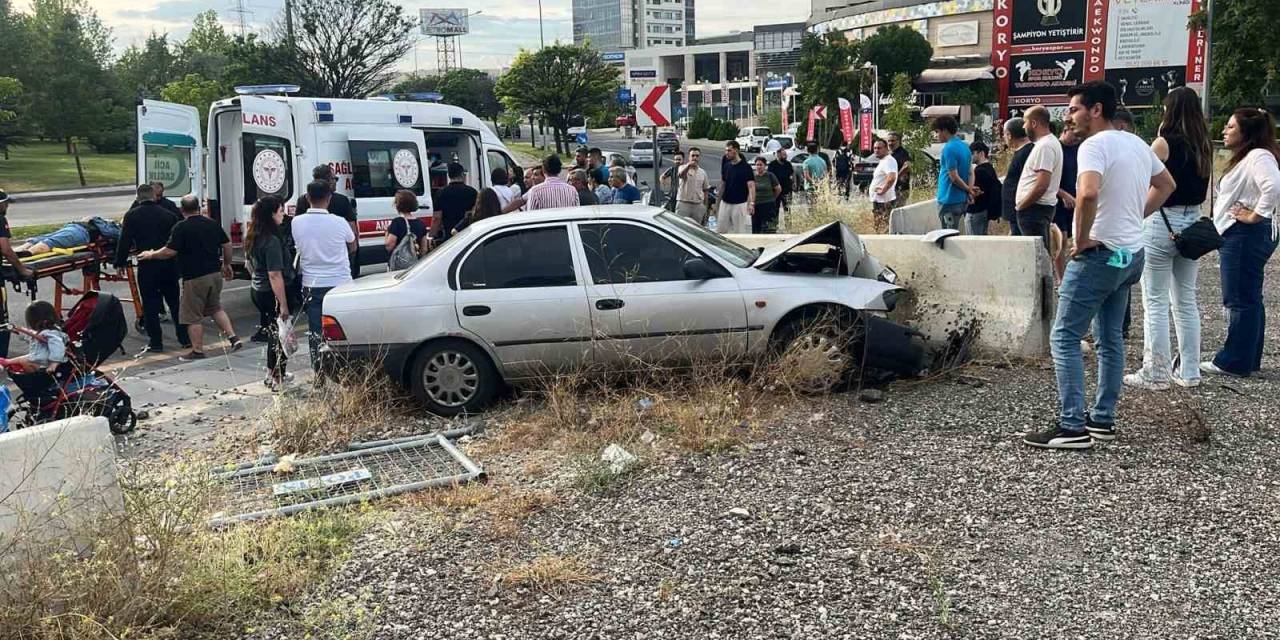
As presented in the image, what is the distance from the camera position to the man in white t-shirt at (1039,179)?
277 inches

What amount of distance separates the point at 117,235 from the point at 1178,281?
9841 millimetres

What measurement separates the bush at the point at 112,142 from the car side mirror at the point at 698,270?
54.9 meters

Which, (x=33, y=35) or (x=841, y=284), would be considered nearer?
(x=841, y=284)

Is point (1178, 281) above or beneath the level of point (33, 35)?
beneath

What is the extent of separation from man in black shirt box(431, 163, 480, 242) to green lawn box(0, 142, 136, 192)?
3321 cm

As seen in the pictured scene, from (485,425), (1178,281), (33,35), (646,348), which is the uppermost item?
(33,35)

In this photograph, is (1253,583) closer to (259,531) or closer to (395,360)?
(259,531)

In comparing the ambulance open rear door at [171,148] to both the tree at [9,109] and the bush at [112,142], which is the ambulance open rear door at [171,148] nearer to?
the tree at [9,109]

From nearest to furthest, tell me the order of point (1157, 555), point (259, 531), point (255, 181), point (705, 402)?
point (1157, 555), point (259, 531), point (705, 402), point (255, 181)

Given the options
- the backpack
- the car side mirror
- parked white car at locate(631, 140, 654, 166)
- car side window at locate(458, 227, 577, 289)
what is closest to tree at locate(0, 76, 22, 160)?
parked white car at locate(631, 140, 654, 166)

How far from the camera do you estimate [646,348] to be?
22.7 feet

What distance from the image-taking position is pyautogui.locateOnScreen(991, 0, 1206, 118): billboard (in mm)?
33844

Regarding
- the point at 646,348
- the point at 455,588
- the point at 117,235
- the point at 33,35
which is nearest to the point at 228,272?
the point at 117,235

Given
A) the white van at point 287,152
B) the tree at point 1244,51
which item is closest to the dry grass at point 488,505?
the white van at point 287,152
